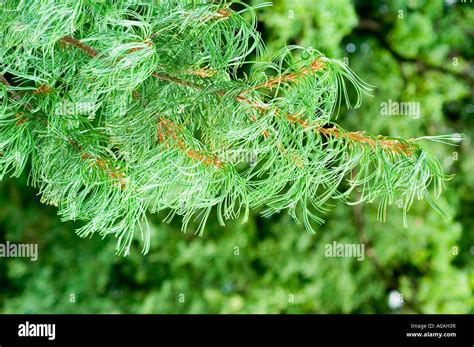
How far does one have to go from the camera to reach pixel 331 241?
6.52 ft

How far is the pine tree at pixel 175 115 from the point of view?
0.78 metres

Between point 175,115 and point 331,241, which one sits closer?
point 175,115

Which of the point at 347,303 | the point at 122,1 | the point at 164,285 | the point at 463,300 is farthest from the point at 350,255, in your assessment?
the point at 122,1

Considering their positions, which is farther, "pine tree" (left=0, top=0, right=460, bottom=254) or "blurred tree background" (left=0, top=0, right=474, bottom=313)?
"blurred tree background" (left=0, top=0, right=474, bottom=313)

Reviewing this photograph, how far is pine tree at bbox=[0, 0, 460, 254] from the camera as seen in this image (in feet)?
2.57

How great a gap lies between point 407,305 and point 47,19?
5.12 feet

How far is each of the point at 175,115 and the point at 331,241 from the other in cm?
121

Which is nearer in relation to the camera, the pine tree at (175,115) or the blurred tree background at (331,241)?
the pine tree at (175,115)

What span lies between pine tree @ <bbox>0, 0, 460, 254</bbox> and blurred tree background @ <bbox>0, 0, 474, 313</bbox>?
42.6 inches

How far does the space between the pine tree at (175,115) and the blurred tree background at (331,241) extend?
42.6 inches

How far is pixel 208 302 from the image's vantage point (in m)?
1.99

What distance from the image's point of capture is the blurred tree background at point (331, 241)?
1.98 m
